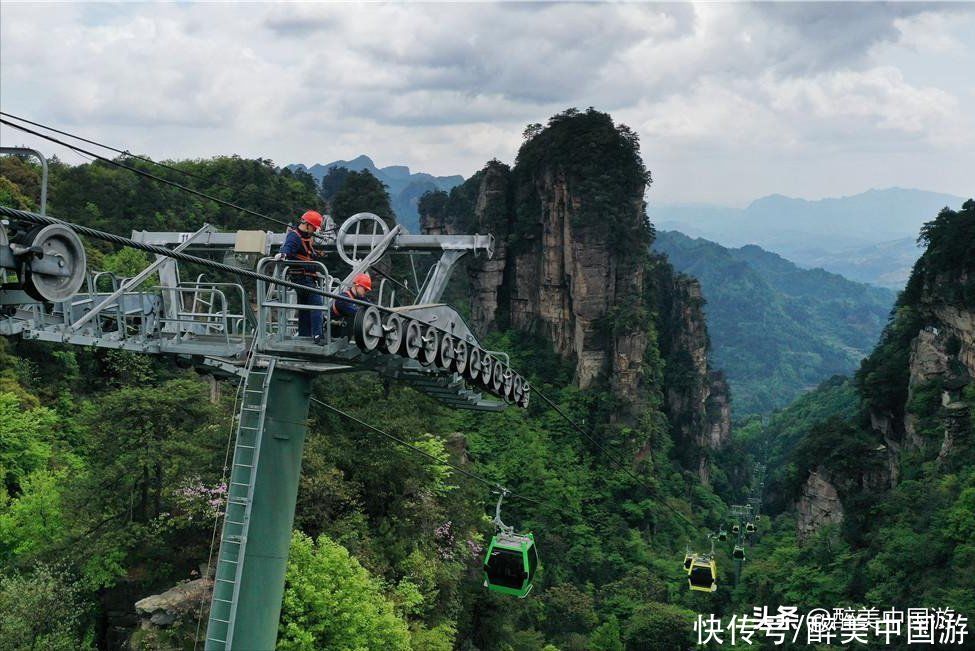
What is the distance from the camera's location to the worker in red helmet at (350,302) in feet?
36.0

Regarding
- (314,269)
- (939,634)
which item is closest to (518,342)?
(939,634)

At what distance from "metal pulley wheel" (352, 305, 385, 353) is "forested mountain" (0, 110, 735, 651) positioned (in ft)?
31.4

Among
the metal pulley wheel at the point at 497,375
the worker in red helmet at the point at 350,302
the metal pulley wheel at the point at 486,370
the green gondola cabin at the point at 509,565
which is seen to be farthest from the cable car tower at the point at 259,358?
the green gondola cabin at the point at 509,565

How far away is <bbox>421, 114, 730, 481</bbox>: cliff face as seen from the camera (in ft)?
207

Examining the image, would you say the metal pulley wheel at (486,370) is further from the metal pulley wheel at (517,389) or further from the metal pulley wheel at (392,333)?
the metal pulley wheel at (392,333)

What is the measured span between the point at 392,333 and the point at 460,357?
7.57 ft

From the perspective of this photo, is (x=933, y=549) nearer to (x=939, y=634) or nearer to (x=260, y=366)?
(x=939, y=634)

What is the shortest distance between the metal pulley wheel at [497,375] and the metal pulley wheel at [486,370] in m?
0.13

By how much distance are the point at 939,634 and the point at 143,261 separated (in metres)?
40.5

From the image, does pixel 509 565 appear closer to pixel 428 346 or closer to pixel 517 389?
pixel 517 389

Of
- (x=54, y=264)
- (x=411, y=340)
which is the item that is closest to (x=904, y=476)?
(x=411, y=340)

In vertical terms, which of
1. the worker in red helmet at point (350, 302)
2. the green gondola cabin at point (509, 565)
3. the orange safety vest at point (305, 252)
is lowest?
the green gondola cabin at point (509, 565)

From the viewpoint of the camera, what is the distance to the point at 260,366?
11.0 meters

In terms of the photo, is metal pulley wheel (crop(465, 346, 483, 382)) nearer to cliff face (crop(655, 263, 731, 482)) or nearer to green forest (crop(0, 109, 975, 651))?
green forest (crop(0, 109, 975, 651))
